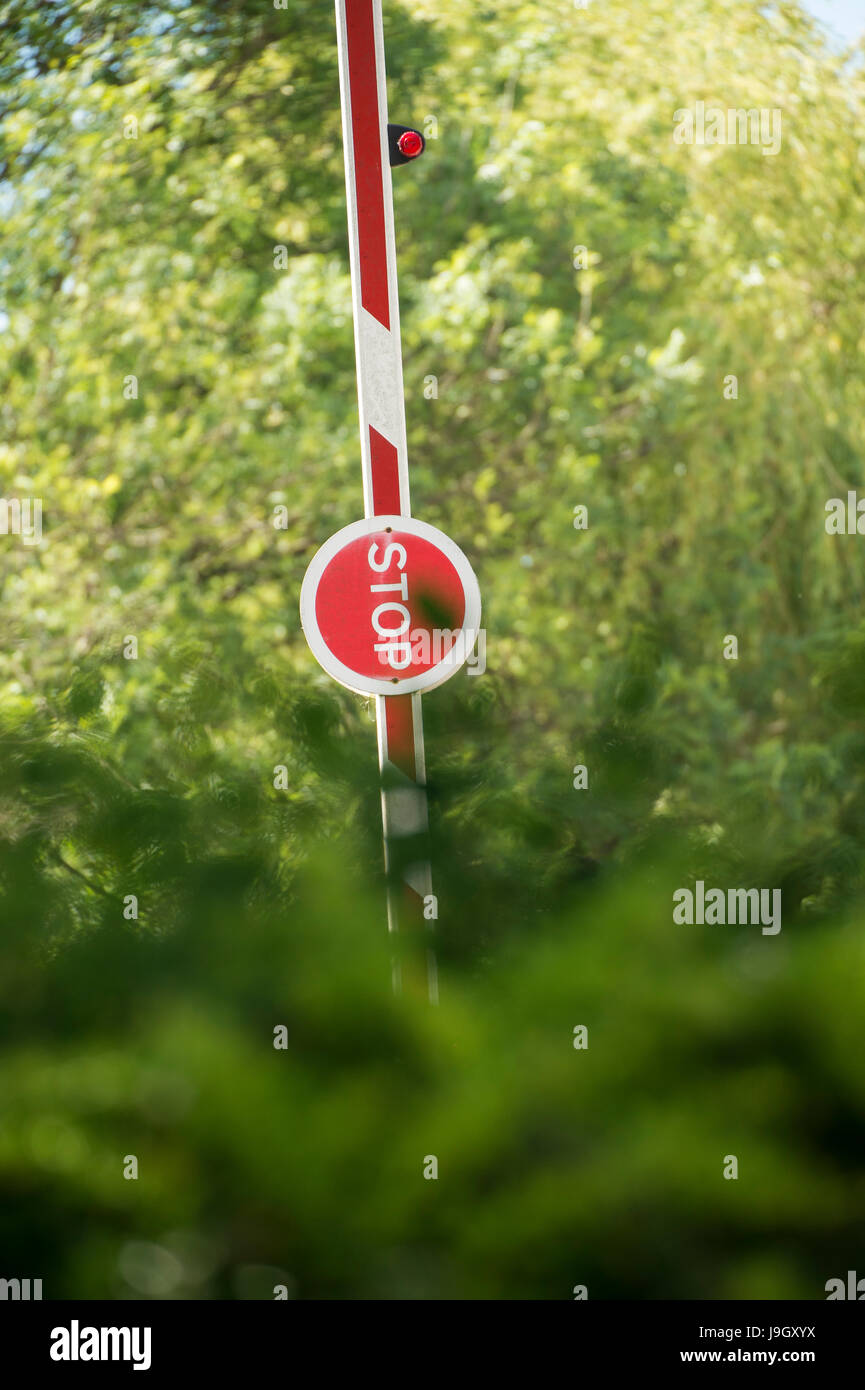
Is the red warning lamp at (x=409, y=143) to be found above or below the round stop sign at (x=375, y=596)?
above

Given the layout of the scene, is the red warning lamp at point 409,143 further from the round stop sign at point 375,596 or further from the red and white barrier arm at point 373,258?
the round stop sign at point 375,596

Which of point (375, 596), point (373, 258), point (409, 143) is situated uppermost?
point (409, 143)

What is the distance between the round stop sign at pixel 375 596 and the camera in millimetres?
1531

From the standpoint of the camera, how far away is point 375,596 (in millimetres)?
1570

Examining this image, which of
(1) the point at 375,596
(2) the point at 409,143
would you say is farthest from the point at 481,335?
(1) the point at 375,596

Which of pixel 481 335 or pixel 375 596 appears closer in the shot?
pixel 375 596

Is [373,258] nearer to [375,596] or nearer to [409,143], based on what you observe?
[409,143]

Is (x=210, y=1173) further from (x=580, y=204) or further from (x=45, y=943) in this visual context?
(x=580, y=204)

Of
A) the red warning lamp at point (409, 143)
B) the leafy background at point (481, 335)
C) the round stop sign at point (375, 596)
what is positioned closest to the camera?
the round stop sign at point (375, 596)

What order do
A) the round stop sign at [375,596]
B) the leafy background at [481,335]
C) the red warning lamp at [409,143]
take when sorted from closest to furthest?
1. the round stop sign at [375,596]
2. the red warning lamp at [409,143]
3. the leafy background at [481,335]

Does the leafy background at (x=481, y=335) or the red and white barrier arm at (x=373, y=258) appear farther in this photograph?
the leafy background at (x=481, y=335)

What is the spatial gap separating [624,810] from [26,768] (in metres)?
0.24

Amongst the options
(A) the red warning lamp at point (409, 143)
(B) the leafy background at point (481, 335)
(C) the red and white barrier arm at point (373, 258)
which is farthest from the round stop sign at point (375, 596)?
(B) the leafy background at point (481, 335)
